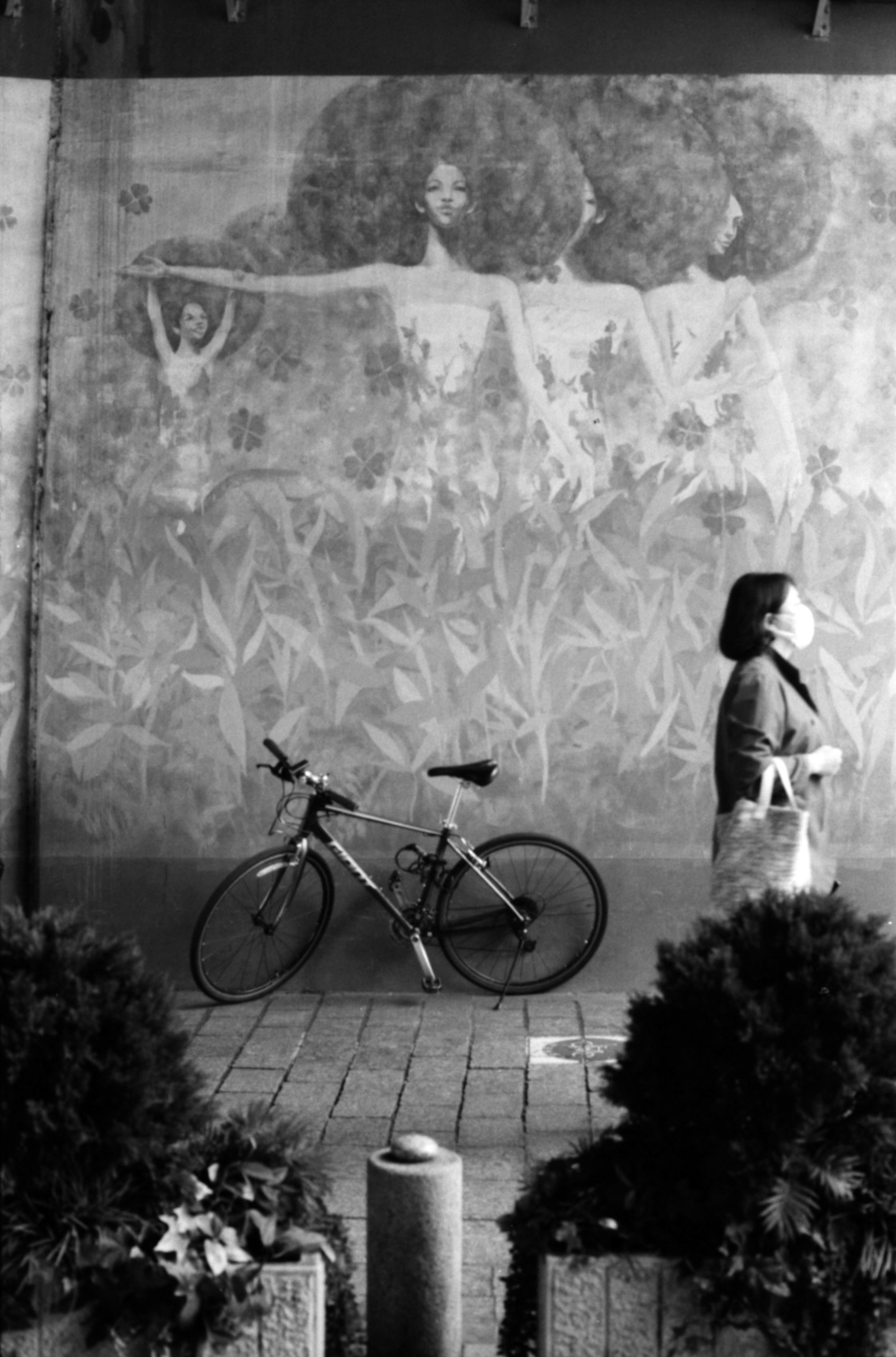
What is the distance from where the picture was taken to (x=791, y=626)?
6.35m

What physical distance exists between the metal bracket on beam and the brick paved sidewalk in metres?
5.01

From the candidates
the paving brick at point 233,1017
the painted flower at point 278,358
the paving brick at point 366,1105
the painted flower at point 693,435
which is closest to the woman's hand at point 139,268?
the painted flower at point 278,358

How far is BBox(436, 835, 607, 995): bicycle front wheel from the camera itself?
349 inches

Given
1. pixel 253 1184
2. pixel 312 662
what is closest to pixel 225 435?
pixel 312 662

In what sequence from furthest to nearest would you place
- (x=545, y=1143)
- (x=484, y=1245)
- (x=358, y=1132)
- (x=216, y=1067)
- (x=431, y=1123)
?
(x=216, y=1067) < (x=431, y=1123) < (x=358, y=1132) < (x=545, y=1143) < (x=484, y=1245)

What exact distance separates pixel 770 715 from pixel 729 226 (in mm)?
3649

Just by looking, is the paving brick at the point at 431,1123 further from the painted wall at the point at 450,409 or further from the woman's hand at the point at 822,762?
the painted wall at the point at 450,409

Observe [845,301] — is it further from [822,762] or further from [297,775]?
[297,775]

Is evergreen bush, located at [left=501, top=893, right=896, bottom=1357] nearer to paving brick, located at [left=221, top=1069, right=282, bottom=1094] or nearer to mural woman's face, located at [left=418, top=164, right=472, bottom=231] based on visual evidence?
paving brick, located at [left=221, top=1069, right=282, bottom=1094]

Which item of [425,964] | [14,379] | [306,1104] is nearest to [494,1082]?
[306,1104]

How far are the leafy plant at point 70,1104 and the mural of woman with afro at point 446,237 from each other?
18.0 ft

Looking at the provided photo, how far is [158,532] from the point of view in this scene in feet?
29.3

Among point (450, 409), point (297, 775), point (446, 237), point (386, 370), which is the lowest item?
point (297, 775)

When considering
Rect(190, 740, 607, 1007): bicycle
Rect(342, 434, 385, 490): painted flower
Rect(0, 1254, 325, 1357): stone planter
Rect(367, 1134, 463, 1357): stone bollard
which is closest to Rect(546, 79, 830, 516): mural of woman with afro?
Rect(342, 434, 385, 490): painted flower
